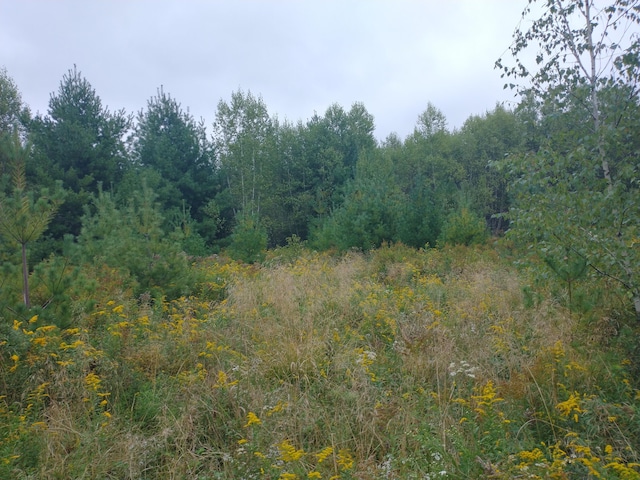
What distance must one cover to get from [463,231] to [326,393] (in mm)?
9976

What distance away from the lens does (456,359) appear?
14.4 ft

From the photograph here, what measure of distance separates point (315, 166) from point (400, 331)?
77.6 ft

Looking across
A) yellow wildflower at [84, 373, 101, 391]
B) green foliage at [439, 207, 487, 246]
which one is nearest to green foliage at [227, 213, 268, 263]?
green foliage at [439, 207, 487, 246]

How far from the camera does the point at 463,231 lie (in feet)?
42.4

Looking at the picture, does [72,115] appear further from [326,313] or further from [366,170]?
[326,313]

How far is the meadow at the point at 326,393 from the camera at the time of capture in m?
2.96

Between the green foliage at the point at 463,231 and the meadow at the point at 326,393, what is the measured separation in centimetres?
717

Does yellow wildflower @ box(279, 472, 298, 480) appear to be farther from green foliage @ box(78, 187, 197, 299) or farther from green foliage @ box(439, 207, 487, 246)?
green foliage @ box(439, 207, 487, 246)

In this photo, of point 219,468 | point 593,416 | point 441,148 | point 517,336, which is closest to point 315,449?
point 219,468

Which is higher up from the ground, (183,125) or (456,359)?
(183,125)

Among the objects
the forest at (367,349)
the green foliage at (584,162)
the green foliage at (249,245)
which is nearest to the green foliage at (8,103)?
the green foliage at (249,245)

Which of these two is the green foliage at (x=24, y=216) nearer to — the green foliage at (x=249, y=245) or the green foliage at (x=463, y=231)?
the green foliage at (x=249, y=245)

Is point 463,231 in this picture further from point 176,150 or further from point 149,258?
point 176,150

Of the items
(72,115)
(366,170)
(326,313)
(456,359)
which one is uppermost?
(72,115)
